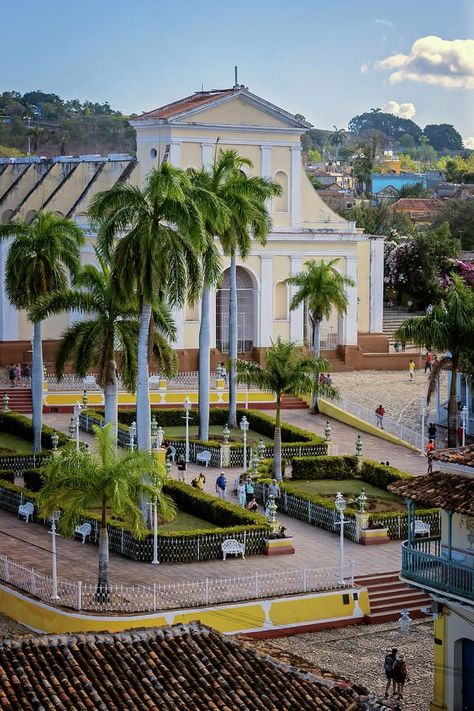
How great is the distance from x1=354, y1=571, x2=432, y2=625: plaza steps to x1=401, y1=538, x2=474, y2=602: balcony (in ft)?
18.8

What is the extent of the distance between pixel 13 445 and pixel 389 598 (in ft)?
55.9

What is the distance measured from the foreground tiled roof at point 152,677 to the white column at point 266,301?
38444 mm

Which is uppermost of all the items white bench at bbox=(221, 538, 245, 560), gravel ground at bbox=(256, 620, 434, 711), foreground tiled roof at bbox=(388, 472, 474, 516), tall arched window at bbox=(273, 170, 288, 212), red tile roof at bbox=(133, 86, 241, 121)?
red tile roof at bbox=(133, 86, 241, 121)

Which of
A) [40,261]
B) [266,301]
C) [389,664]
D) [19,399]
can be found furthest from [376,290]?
[389,664]

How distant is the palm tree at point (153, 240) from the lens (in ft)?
117

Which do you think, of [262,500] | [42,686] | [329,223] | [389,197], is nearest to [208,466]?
[262,500]

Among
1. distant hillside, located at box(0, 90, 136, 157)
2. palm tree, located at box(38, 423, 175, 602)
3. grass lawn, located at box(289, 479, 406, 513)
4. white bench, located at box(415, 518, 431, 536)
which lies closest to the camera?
palm tree, located at box(38, 423, 175, 602)

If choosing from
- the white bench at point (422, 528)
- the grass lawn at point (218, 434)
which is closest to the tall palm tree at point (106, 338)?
the white bench at point (422, 528)

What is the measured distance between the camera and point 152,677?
21109 mm

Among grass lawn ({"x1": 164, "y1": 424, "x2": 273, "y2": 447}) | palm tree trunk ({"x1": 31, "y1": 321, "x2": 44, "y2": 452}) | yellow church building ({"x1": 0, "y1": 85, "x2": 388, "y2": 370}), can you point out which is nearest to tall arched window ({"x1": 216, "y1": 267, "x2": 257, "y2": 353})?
yellow church building ({"x1": 0, "y1": 85, "x2": 388, "y2": 370})

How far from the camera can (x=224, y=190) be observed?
4566 cm

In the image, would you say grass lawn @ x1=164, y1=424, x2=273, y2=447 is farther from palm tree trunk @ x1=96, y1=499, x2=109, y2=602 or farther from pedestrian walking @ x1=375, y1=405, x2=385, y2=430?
palm tree trunk @ x1=96, y1=499, x2=109, y2=602

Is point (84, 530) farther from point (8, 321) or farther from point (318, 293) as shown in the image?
point (8, 321)

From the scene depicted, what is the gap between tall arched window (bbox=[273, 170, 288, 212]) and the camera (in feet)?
200
